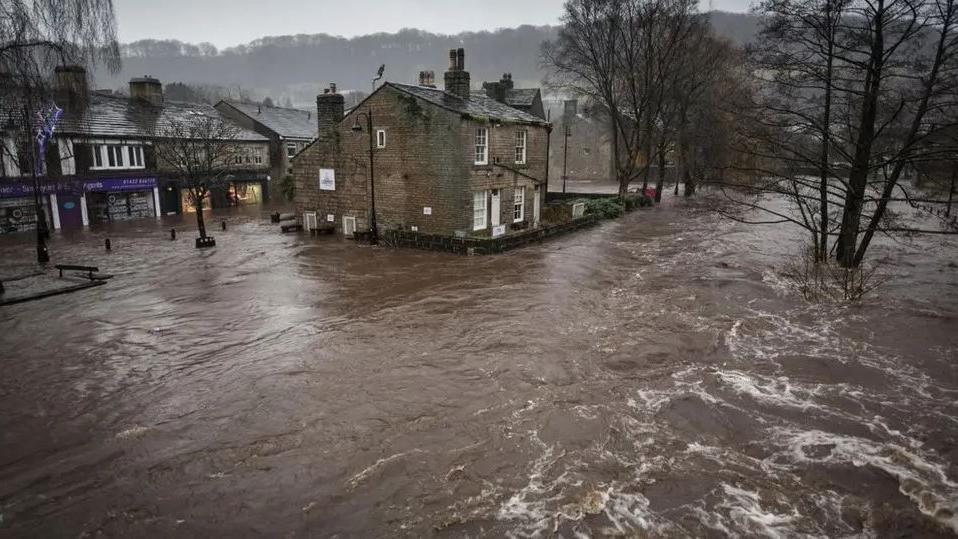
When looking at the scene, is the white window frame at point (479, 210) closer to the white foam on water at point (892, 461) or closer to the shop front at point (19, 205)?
the white foam on water at point (892, 461)

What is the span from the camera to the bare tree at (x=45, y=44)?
1345 cm

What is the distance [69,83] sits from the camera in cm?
1603

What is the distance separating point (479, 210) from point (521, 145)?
4.83 m

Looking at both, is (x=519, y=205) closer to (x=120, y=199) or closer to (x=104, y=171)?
(x=104, y=171)

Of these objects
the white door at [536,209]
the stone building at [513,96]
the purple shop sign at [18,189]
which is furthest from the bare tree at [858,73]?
the purple shop sign at [18,189]

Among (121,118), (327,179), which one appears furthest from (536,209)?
(121,118)

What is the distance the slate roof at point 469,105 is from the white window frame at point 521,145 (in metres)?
0.55

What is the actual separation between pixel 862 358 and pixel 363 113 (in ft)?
68.5

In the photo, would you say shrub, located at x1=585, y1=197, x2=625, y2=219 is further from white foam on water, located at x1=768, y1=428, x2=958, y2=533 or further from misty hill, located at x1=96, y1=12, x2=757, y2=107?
misty hill, located at x1=96, y1=12, x2=757, y2=107


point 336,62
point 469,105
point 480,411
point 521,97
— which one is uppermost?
point 336,62

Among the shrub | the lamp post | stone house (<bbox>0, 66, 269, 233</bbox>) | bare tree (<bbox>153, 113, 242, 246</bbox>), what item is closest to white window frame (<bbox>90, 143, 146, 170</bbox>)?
stone house (<bbox>0, 66, 269, 233</bbox>)

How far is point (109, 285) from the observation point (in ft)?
58.6

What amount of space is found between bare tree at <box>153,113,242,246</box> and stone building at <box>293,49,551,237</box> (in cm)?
603

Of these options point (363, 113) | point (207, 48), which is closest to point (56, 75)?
point (363, 113)
